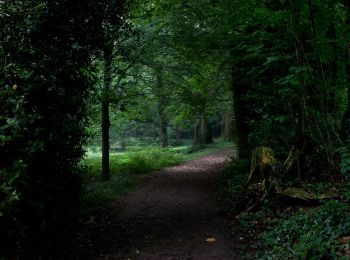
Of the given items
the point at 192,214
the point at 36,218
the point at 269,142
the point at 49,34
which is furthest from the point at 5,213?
the point at 269,142

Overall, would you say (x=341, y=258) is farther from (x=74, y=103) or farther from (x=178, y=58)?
(x=178, y=58)

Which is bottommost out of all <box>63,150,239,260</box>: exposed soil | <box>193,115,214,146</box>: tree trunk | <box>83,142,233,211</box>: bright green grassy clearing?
<box>63,150,239,260</box>: exposed soil

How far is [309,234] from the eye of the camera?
Result: 5.78m

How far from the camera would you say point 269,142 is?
10.4 meters

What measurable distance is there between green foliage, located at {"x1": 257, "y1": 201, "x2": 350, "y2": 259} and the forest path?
793mm

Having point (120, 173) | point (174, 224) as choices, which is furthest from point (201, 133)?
point (174, 224)

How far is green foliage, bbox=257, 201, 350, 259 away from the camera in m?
5.21

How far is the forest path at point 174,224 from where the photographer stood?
7.09m

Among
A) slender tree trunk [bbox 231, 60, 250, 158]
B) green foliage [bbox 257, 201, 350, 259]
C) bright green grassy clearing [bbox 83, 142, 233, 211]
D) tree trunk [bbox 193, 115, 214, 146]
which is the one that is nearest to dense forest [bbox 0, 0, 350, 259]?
green foliage [bbox 257, 201, 350, 259]

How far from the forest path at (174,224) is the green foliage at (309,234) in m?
0.79

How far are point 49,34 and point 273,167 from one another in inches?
239

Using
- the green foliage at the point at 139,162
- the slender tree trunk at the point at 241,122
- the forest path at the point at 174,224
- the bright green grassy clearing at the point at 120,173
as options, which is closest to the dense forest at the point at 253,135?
the bright green grassy clearing at the point at 120,173

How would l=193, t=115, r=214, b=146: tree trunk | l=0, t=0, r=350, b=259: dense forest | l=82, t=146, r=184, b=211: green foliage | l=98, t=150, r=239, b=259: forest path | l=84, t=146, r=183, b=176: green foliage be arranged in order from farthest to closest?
l=193, t=115, r=214, b=146: tree trunk, l=84, t=146, r=183, b=176: green foliage, l=82, t=146, r=184, b=211: green foliage, l=98, t=150, r=239, b=259: forest path, l=0, t=0, r=350, b=259: dense forest

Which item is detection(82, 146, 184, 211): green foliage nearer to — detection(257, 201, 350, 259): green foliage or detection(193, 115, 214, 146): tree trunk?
detection(257, 201, 350, 259): green foliage
